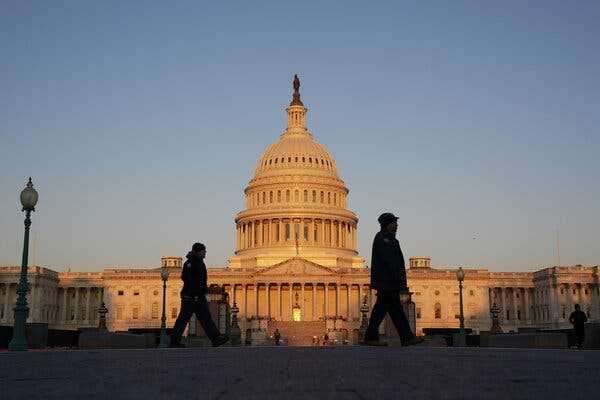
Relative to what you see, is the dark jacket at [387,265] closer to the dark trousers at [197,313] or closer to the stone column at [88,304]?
the dark trousers at [197,313]

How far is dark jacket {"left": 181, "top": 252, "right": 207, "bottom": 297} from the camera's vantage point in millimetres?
25688

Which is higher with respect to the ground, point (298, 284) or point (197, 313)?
point (298, 284)

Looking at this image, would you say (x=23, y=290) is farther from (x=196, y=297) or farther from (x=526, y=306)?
(x=526, y=306)

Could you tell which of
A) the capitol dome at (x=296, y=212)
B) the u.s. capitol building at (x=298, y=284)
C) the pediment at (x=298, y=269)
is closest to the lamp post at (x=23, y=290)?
the u.s. capitol building at (x=298, y=284)

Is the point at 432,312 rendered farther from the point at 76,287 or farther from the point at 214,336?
the point at 214,336

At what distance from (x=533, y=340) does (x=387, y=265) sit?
18800 mm

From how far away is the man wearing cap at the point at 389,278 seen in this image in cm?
2148

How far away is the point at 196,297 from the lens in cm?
2575

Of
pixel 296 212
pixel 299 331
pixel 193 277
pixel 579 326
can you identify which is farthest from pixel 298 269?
pixel 193 277

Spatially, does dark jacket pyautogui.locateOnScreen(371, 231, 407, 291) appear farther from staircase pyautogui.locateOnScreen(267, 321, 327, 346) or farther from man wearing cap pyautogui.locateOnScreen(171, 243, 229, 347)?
staircase pyautogui.locateOnScreen(267, 321, 327, 346)

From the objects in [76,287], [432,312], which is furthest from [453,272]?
[76,287]

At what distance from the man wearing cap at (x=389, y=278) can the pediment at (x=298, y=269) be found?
11066 cm

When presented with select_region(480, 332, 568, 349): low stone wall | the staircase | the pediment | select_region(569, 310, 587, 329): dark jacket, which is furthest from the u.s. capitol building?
select_region(569, 310, 587, 329): dark jacket

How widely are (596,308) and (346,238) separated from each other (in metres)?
46.2
